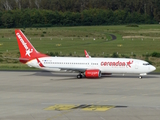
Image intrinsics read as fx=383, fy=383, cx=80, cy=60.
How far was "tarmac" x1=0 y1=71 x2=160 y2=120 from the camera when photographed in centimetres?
3356

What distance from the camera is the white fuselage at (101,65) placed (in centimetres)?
5741

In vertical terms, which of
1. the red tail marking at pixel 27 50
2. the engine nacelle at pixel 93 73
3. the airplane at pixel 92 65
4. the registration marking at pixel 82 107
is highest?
the red tail marking at pixel 27 50

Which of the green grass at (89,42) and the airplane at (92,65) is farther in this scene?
the green grass at (89,42)

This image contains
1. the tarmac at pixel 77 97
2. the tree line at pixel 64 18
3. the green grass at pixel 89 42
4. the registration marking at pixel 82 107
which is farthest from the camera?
the tree line at pixel 64 18

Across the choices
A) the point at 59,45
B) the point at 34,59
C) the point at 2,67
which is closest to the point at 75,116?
the point at 34,59

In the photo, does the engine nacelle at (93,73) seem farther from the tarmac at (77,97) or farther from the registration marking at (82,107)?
the registration marking at (82,107)

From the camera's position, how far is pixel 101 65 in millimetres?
58219

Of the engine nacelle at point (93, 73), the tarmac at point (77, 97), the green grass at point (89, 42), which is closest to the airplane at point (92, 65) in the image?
the engine nacelle at point (93, 73)

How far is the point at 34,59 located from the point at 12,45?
51271mm

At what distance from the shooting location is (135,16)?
18725 centimetres

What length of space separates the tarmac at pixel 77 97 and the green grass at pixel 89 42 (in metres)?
20.8

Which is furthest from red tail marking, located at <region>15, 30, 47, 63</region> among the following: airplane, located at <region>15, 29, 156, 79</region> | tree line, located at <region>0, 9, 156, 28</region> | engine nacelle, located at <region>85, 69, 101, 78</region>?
tree line, located at <region>0, 9, 156, 28</region>

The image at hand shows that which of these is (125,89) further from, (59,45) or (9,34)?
(9,34)

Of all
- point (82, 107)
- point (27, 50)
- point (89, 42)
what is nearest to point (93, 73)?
point (27, 50)
